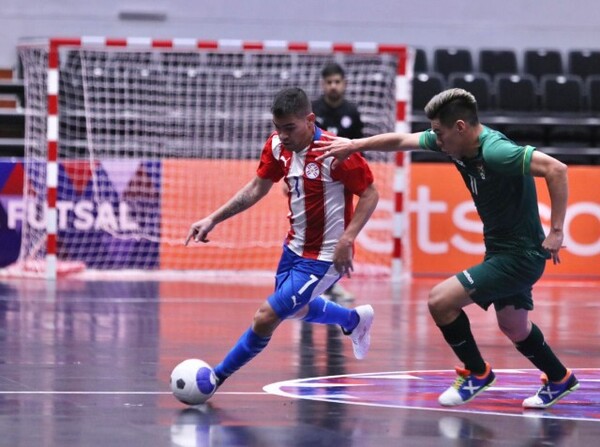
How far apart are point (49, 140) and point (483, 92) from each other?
21.8 ft

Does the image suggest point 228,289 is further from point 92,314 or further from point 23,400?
point 23,400

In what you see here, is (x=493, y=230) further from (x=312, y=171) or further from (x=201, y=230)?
(x=201, y=230)

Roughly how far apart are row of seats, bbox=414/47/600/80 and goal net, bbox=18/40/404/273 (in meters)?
1.95

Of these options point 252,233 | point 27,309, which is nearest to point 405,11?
point 252,233

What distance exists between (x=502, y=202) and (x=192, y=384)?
1915 millimetres

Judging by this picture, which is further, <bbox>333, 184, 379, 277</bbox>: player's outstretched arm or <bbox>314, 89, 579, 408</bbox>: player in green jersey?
<bbox>333, 184, 379, 277</bbox>: player's outstretched arm

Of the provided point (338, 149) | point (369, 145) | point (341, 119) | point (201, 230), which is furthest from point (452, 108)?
point (341, 119)

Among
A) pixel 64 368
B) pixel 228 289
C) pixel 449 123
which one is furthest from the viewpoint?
pixel 228 289

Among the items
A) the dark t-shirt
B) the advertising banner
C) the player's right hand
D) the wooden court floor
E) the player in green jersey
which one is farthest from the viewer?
the advertising banner

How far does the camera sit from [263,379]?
7.96 meters

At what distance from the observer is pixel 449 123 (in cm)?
668

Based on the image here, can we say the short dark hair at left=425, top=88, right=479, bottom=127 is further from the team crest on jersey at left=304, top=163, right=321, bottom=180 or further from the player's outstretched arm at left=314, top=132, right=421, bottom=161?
the team crest on jersey at left=304, top=163, right=321, bottom=180

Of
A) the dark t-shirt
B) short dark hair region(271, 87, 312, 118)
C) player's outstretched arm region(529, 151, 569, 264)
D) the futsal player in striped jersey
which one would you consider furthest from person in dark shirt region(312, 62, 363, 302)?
player's outstretched arm region(529, 151, 569, 264)

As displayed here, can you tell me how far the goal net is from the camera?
16016 mm
